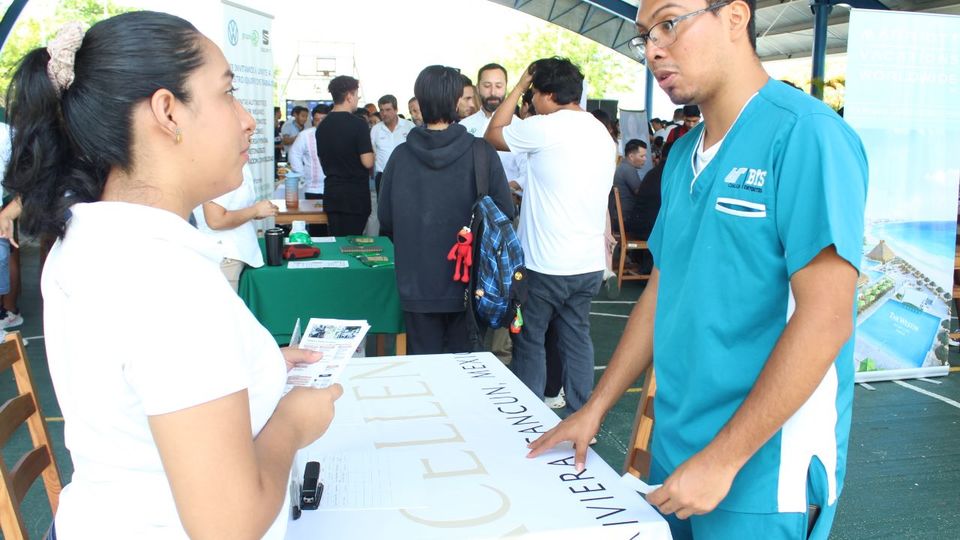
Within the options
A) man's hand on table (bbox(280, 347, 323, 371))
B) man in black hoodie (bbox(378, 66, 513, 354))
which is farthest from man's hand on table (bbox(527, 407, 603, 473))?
man in black hoodie (bbox(378, 66, 513, 354))

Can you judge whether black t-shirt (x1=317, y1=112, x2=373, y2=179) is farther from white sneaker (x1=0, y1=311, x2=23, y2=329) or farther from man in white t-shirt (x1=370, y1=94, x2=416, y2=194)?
white sneaker (x1=0, y1=311, x2=23, y2=329)

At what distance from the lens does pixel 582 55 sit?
29.3 m

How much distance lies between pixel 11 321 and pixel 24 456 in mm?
4333

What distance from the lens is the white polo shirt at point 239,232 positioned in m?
3.16

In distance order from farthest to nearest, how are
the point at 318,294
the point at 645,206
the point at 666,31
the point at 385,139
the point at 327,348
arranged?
the point at 385,139
the point at 645,206
the point at 318,294
the point at 327,348
the point at 666,31

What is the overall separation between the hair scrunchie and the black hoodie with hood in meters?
2.23

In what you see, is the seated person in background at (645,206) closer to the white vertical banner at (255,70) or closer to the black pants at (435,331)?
the white vertical banner at (255,70)

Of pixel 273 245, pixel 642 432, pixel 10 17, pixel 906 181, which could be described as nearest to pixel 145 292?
pixel 642 432

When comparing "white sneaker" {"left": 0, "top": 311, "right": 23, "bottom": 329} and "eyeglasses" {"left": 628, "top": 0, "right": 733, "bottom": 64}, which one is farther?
"white sneaker" {"left": 0, "top": 311, "right": 23, "bottom": 329}

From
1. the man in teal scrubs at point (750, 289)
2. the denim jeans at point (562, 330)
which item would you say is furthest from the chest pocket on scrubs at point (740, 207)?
the denim jeans at point (562, 330)

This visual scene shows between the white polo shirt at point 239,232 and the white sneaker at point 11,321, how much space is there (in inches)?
108

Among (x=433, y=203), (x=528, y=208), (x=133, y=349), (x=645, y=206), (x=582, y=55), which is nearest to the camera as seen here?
(x=133, y=349)

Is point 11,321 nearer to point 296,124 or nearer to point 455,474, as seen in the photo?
point 455,474

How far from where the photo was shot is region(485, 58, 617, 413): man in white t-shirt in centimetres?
315
